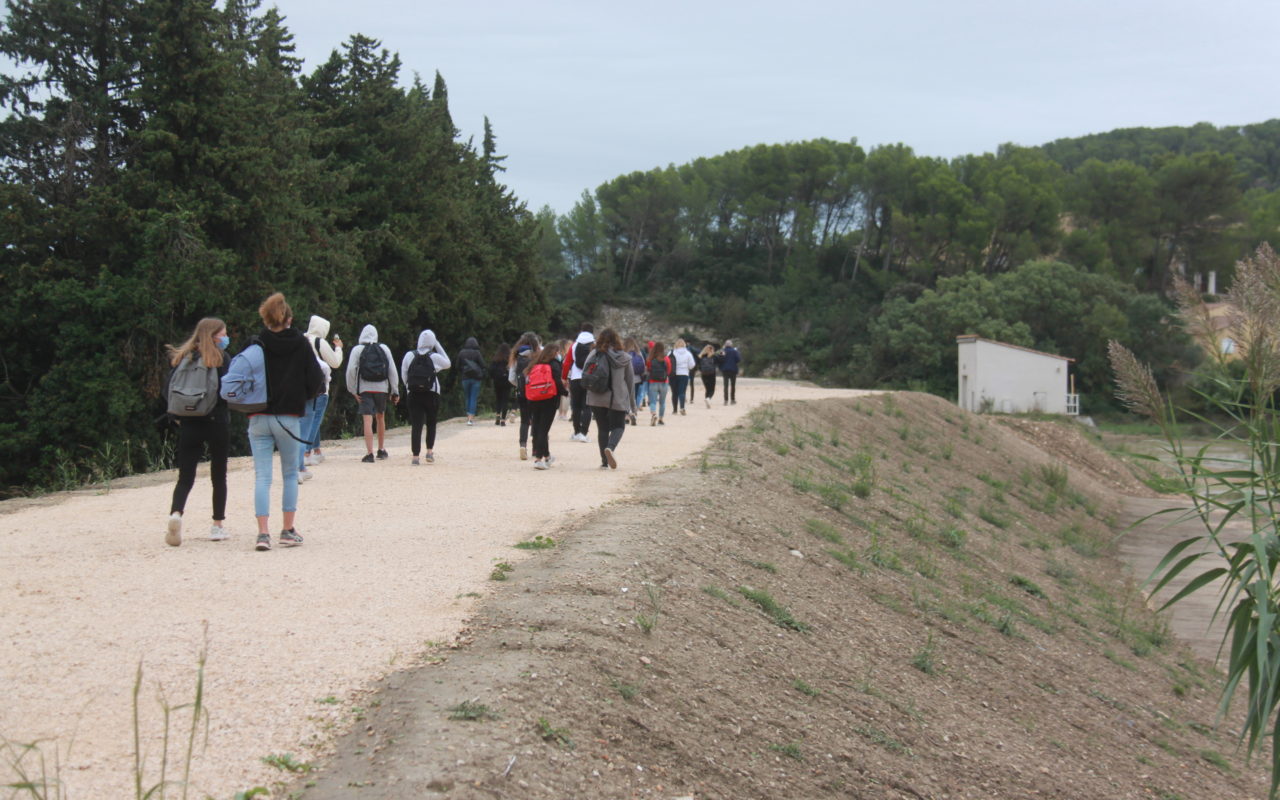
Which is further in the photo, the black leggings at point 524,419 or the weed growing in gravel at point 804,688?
the black leggings at point 524,419

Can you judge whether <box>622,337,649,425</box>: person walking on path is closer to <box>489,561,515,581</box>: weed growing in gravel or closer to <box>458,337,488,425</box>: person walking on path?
<box>458,337,488,425</box>: person walking on path

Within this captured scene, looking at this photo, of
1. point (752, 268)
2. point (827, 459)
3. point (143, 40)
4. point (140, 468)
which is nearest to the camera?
point (827, 459)

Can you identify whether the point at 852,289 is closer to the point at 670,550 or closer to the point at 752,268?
the point at 752,268

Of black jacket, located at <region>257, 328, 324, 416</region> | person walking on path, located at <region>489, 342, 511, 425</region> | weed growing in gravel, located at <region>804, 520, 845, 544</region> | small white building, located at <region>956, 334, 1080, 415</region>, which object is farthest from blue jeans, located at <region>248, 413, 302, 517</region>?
small white building, located at <region>956, 334, 1080, 415</region>

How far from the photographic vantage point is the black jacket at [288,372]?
8961 mm

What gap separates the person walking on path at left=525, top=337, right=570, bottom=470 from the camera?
14.5m

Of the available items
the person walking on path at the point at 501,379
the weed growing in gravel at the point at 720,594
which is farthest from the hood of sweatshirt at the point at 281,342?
the person walking on path at the point at 501,379

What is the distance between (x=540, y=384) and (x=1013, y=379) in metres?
Answer: 42.9

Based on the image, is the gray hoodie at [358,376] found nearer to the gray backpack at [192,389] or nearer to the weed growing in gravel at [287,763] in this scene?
the gray backpack at [192,389]

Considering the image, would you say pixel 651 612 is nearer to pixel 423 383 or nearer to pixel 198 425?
pixel 198 425

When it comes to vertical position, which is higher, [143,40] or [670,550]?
[143,40]

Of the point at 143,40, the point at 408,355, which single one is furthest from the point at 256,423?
the point at 143,40

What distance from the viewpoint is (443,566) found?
27.1 ft

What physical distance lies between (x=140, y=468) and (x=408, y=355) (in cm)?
1165
